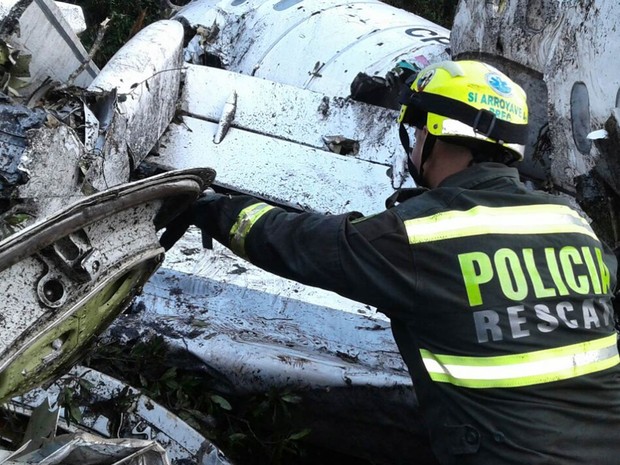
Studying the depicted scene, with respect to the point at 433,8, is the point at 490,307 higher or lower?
higher

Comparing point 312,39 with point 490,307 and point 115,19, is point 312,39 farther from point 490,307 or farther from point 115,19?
point 490,307

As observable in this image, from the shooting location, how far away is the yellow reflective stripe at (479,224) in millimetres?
2000

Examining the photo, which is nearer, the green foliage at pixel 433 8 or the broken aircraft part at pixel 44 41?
the broken aircraft part at pixel 44 41

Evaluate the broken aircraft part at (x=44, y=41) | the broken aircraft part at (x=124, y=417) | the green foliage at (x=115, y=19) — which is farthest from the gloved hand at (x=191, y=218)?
the green foliage at (x=115, y=19)

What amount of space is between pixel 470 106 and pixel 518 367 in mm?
657

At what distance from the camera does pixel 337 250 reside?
80.6 inches

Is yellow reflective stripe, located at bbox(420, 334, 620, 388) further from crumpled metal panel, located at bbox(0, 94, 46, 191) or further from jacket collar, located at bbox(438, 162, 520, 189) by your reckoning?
crumpled metal panel, located at bbox(0, 94, 46, 191)

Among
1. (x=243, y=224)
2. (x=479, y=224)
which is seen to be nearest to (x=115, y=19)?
(x=243, y=224)

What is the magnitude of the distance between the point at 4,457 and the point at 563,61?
2.49 m

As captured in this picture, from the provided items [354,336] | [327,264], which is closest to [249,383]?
[354,336]

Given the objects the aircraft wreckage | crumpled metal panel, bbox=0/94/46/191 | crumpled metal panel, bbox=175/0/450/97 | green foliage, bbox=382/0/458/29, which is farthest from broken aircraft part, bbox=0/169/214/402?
green foliage, bbox=382/0/458/29

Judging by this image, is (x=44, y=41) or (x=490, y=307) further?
(x=44, y=41)

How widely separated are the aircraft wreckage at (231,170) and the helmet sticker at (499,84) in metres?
0.74

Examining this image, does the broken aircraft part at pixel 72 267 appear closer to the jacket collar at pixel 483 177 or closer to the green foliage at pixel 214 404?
the jacket collar at pixel 483 177
